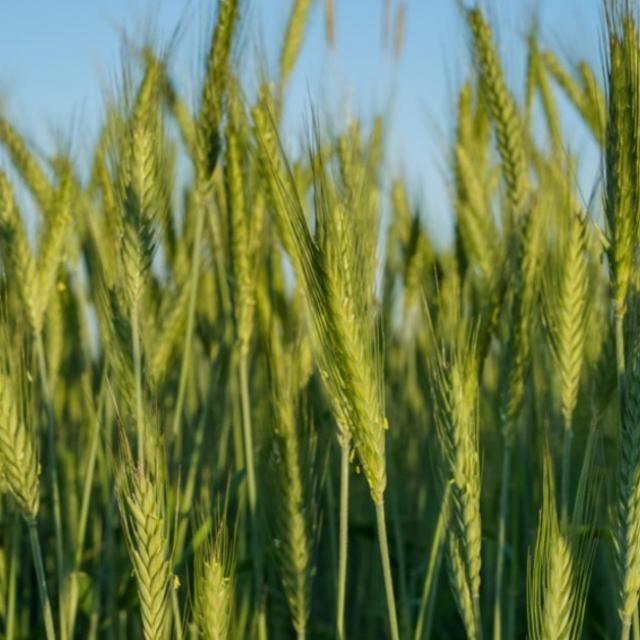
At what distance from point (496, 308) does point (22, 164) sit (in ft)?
3.86

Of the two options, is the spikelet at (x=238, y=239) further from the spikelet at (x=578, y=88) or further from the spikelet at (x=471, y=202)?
the spikelet at (x=578, y=88)

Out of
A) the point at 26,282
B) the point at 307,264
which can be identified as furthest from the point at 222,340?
the point at 307,264

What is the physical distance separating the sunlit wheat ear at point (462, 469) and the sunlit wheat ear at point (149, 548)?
0.40m

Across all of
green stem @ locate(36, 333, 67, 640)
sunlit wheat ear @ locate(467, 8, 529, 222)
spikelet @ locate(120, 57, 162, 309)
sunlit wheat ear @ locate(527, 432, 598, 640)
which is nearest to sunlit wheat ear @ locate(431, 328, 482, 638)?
sunlit wheat ear @ locate(527, 432, 598, 640)

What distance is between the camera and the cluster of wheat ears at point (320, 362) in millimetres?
1479

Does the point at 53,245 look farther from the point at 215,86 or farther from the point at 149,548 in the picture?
the point at 149,548

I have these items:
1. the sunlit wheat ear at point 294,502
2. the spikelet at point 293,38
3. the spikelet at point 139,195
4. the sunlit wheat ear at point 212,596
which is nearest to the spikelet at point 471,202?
the spikelet at point 293,38

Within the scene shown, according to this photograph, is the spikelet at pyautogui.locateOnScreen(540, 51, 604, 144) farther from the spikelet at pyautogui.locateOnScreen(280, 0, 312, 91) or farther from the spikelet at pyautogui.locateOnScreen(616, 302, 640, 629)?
the spikelet at pyautogui.locateOnScreen(616, 302, 640, 629)

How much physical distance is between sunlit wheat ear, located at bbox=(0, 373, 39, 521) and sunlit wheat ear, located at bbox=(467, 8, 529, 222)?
3.60 feet

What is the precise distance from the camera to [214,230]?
2600mm

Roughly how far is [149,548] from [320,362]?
531 mm

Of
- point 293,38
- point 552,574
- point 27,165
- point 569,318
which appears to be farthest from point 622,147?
point 27,165

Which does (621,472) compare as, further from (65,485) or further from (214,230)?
(65,485)

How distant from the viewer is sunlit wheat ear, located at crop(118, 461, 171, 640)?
1402mm
